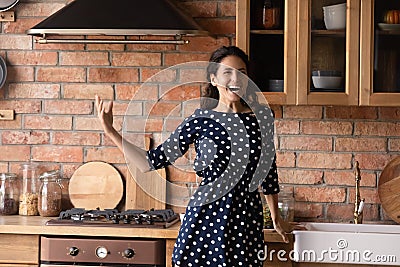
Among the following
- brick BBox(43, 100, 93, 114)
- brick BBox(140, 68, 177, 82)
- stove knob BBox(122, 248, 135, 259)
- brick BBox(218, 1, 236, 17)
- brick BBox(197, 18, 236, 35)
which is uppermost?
brick BBox(218, 1, 236, 17)

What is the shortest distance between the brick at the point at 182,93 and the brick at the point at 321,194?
2.30 feet

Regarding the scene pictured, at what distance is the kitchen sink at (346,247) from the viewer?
3500mm

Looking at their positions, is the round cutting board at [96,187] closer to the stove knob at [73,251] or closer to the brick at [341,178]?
the stove knob at [73,251]

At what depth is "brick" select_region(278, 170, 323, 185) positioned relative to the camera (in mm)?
4039

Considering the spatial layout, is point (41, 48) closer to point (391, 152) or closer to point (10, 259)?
point (10, 259)

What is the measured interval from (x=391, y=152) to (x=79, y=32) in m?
1.58

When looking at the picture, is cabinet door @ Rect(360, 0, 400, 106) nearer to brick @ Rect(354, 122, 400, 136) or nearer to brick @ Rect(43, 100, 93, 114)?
brick @ Rect(354, 122, 400, 136)

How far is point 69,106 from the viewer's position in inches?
164

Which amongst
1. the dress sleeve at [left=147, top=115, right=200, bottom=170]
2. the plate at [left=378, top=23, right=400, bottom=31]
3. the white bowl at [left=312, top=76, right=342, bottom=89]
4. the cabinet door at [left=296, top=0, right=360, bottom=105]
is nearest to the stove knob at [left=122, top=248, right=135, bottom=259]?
the dress sleeve at [left=147, top=115, right=200, bottom=170]

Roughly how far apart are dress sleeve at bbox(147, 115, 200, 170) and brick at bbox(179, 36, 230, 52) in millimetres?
736

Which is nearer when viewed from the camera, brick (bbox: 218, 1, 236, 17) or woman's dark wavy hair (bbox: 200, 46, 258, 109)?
woman's dark wavy hair (bbox: 200, 46, 258, 109)

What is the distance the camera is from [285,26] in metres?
3.74

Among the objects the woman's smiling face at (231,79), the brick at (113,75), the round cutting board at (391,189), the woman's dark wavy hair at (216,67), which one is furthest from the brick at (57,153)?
the round cutting board at (391,189)

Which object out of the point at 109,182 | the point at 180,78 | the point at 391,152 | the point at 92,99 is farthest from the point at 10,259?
the point at 391,152
